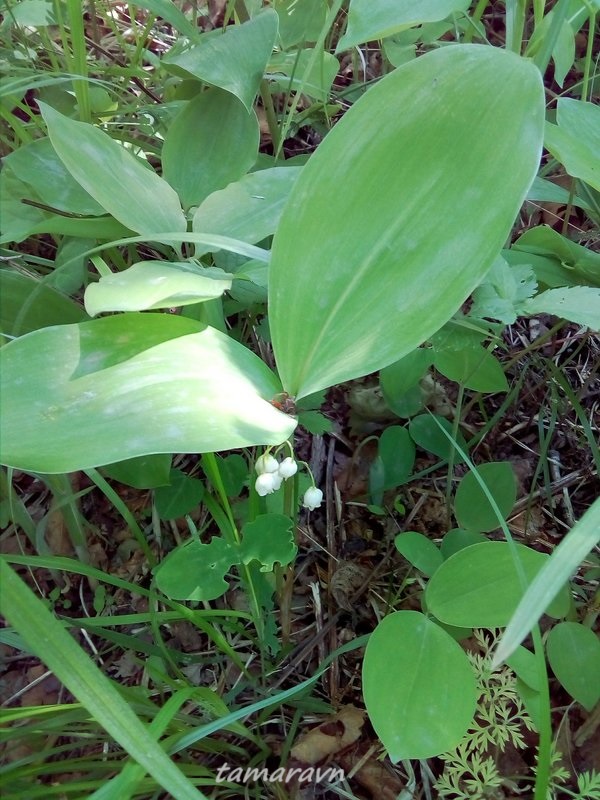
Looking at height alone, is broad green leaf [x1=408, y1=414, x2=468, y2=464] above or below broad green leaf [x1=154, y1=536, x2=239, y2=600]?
below

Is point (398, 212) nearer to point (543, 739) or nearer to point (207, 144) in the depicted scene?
point (207, 144)

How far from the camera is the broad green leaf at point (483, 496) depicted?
34.3 inches

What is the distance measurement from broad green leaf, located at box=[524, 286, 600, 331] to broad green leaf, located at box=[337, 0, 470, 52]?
35 centimetres

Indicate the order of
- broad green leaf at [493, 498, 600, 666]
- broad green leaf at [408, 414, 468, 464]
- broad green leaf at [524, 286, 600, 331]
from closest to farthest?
broad green leaf at [493, 498, 600, 666]
broad green leaf at [524, 286, 600, 331]
broad green leaf at [408, 414, 468, 464]

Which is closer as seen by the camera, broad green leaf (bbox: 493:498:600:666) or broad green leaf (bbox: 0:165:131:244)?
broad green leaf (bbox: 493:498:600:666)

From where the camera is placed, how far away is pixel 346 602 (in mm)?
948

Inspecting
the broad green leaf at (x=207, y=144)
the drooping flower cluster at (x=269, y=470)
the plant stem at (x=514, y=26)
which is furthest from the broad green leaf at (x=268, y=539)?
the plant stem at (x=514, y=26)

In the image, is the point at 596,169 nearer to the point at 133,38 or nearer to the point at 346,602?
the point at 346,602

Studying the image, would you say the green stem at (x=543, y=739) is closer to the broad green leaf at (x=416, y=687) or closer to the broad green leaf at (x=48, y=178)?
the broad green leaf at (x=416, y=687)

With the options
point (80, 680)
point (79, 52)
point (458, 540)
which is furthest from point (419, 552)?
point (79, 52)

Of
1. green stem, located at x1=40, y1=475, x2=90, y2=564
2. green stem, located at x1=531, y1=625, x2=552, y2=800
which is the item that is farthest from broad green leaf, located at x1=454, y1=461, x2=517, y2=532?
green stem, located at x1=40, y1=475, x2=90, y2=564

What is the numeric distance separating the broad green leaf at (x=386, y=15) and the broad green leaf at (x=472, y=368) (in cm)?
41

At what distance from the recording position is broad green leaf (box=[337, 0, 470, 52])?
0.67 metres

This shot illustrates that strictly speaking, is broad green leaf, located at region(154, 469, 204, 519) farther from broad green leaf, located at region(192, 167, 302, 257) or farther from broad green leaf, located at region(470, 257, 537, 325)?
broad green leaf, located at region(470, 257, 537, 325)
